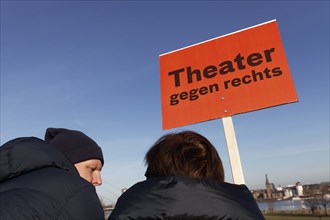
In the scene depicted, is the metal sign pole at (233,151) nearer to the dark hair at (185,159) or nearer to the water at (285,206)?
the dark hair at (185,159)

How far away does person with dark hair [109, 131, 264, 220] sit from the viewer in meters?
1.12

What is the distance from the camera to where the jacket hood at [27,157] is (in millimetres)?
1399

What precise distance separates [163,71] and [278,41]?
1576mm

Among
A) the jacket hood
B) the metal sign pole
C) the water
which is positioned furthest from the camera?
the water

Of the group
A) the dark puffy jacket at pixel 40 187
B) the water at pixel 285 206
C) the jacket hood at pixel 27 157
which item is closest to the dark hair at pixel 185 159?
the dark puffy jacket at pixel 40 187

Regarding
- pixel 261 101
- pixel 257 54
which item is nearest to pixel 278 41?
pixel 257 54

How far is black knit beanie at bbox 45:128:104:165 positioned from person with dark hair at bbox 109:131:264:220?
106 cm

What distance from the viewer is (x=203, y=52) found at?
400cm

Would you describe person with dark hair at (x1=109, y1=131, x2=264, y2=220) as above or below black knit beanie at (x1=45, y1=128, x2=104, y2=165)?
below

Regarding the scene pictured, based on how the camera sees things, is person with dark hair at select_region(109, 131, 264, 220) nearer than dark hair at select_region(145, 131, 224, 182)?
Yes

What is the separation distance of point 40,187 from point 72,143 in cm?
96

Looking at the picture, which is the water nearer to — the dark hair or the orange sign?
the orange sign

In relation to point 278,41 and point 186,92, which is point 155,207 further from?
point 278,41

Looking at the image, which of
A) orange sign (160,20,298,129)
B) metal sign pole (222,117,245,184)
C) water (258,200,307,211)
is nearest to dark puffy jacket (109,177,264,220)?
metal sign pole (222,117,245,184)
